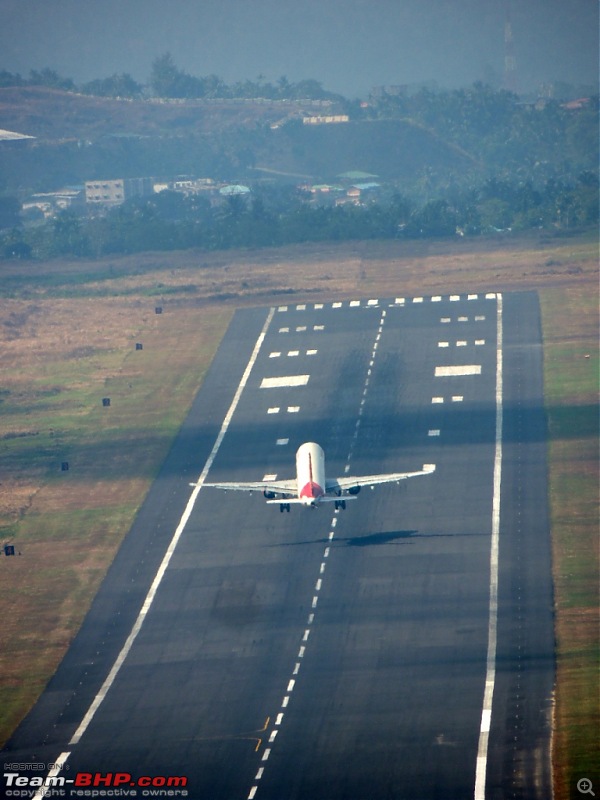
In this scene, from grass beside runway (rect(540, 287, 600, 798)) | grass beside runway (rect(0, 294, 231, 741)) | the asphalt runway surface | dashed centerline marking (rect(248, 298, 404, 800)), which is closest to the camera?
the asphalt runway surface

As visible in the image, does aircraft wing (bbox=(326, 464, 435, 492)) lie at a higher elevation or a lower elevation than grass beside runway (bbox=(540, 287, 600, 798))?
higher

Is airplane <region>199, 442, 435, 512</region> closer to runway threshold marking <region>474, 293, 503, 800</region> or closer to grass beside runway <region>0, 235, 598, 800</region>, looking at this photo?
runway threshold marking <region>474, 293, 503, 800</region>

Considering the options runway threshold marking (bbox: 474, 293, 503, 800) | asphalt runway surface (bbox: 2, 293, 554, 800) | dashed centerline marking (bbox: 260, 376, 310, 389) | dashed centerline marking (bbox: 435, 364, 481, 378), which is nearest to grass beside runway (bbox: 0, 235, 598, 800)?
asphalt runway surface (bbox: 2, 293, 554, 800)

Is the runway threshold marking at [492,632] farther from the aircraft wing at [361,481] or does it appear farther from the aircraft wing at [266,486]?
the aircraft wing at [266,486]

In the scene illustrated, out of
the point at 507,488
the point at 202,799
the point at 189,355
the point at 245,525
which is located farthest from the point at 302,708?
the point at 189,355

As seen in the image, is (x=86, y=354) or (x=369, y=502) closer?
(x=369, y=502)

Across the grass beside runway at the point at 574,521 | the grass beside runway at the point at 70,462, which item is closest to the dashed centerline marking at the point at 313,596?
the grass beside runway at the point at 70,462

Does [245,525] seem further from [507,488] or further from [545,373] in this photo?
[545,373]
